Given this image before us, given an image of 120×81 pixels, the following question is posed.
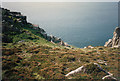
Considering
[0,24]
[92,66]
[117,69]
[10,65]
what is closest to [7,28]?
[0,24]

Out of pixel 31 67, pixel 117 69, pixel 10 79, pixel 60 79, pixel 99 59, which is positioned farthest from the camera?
pixel 99 59

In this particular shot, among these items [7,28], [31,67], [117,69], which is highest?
[7,28]

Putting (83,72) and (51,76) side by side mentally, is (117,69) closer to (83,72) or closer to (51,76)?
(83,72)

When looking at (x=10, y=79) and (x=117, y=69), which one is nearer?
(x=10, y=79)

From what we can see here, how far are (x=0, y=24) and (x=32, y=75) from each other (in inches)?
1343

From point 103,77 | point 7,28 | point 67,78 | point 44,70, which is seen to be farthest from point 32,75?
point 7,28

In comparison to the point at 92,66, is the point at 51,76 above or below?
below

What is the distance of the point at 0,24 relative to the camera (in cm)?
3694

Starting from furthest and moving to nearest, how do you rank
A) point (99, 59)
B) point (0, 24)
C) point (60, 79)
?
point (0, 24) → point (99, 59) → point (60, 79)

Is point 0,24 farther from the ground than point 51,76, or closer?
farther from the ground

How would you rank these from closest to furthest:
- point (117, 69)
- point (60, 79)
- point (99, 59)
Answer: point (60, 79) < point (117, 69) < point (99, 59)

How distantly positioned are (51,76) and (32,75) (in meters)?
3.22

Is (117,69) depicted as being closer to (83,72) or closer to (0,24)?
(83,72)

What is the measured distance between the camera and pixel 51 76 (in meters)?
14.2
